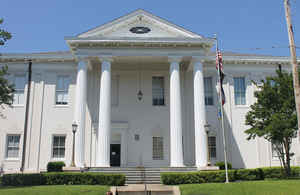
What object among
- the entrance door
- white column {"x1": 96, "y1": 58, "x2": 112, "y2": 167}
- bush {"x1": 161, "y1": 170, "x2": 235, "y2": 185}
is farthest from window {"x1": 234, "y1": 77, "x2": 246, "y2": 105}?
white column {"x1": 96, "y1": 58, "x2": 112, "y2": 167}

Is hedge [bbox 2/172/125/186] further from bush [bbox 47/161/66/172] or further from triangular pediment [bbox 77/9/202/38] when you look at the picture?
triangular pediment [bbox 77/9/202/38]

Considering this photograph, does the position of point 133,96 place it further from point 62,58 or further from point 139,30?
point 62,58

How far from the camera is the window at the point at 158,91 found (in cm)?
2800

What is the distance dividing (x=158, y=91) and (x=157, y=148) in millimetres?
5082

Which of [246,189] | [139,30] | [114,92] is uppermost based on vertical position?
[139,30]

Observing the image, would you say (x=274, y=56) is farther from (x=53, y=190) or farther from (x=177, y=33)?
(x=53, y=190)

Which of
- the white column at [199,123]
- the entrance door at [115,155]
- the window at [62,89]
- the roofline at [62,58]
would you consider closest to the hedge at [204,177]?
the white column at [199,123]

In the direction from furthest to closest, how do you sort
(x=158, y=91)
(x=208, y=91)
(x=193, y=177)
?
(x=208, y=91), (x=158, y=91), (x=193, y=177)

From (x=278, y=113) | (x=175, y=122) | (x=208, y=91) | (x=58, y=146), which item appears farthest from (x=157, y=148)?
(x=278, y=113)

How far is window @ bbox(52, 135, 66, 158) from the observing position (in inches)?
1040

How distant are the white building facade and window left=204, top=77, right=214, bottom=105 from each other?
0.09m

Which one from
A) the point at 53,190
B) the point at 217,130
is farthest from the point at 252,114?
the point at 53,190

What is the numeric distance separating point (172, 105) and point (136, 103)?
4629mm

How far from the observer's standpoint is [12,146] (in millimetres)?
26609
